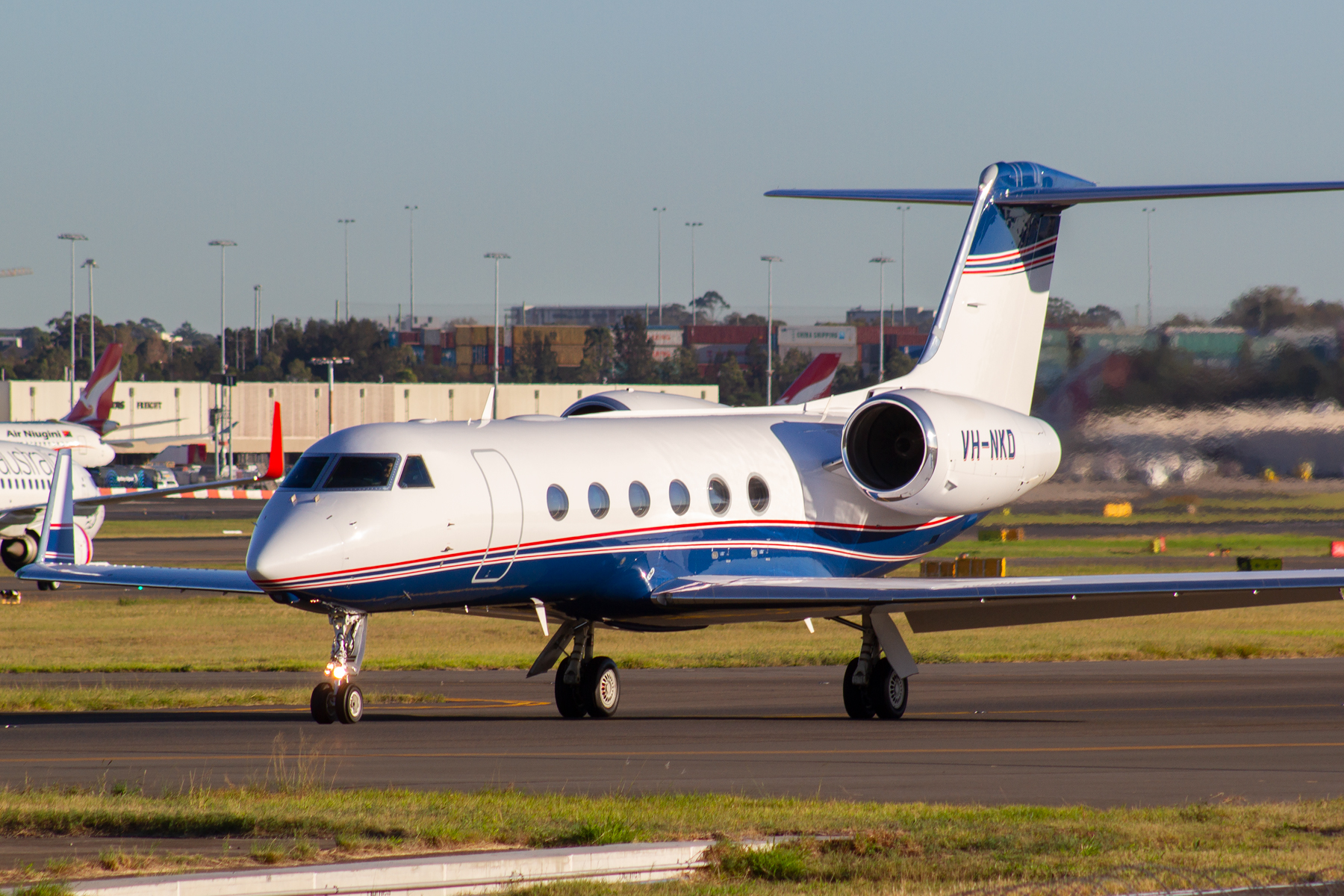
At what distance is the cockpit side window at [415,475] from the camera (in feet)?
61.4

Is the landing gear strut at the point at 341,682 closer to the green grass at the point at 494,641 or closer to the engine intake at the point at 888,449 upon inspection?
the engine intake at the point at 888,449

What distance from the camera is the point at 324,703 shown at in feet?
60.4

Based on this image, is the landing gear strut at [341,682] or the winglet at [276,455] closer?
the landing gear strut at [341,682]

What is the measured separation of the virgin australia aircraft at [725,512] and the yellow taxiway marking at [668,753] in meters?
1.97

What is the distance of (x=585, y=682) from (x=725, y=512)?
2931mm

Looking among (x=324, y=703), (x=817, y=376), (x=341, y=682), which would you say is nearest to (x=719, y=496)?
(x=341, y=682)

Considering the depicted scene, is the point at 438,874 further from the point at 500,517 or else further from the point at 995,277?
the point at 995,277

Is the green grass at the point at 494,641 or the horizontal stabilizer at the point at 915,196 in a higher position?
the horizontal stabilizer at the point at 915,196

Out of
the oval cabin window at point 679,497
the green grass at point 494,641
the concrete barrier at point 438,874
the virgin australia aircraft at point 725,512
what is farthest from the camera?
the green grass at point 494,641

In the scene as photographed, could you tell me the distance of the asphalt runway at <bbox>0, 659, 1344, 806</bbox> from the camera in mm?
14172

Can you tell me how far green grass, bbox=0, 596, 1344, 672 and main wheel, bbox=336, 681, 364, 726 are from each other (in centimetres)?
1083

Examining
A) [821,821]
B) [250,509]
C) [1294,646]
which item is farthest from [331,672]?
[250,509]

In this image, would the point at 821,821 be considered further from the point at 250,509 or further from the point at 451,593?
the point at 250,509

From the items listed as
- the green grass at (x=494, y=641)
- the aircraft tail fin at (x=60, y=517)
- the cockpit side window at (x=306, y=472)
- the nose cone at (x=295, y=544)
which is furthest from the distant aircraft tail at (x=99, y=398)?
the nose cone at (x=295, y=544)
